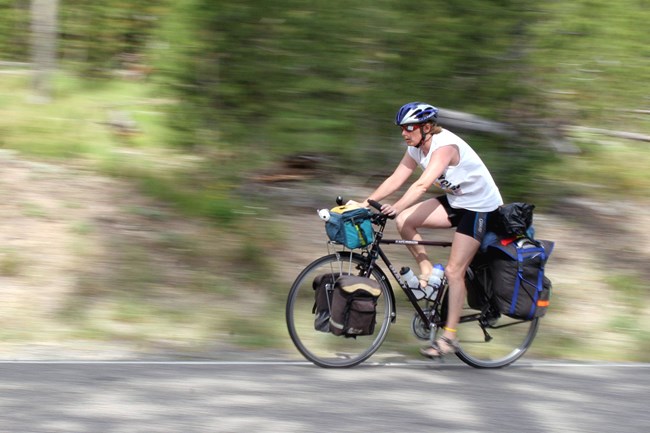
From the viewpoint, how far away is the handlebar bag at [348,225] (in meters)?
6.17

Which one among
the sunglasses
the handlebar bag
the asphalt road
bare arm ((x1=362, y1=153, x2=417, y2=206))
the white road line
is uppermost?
the sunglasses

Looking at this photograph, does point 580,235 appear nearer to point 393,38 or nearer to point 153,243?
point 393,38

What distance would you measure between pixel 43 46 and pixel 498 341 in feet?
25.4

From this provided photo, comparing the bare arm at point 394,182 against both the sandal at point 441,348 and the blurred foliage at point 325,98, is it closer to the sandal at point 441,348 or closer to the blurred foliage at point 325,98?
the sandal at point 441,348

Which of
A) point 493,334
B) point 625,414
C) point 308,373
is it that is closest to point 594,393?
point 625,414

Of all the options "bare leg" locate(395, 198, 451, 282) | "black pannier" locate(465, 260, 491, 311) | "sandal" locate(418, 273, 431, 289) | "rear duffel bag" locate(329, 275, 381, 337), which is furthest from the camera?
"black pannier" locate(465, 260, 491, 311)

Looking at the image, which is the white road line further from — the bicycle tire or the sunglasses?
the sunglasses

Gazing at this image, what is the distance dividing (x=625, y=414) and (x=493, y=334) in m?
1.82

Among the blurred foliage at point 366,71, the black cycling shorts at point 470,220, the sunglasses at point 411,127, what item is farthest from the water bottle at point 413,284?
the blurred foliage at point 366,71

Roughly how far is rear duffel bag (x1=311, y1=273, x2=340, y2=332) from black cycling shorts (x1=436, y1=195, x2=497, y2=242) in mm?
966

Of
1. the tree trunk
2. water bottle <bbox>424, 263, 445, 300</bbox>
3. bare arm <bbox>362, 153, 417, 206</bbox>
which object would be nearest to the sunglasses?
bare arm <bbox>362, 153, 417, 206</bbox>

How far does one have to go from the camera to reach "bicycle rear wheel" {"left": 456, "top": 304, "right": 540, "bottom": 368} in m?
6.91

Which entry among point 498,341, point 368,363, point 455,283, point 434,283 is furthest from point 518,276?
point 368,363

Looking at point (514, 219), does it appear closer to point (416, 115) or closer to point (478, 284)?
point (478, 284)
